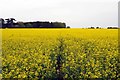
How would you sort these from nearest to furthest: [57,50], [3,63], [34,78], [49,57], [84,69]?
[34,78] → [84,69] → [3,63] → [49,57] → [57,50]

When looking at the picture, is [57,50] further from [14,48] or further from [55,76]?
[55,76]

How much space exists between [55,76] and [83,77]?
0.82 metres

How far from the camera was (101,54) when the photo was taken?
33.3 feet

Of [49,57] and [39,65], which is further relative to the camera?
[49,57]

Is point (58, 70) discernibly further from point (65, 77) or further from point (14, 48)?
point (14, 48)

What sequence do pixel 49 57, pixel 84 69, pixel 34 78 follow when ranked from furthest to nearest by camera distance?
pixel 49 57 < pixel 84 69 < pixel 34 78

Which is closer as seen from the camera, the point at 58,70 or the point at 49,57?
the point at 58,70

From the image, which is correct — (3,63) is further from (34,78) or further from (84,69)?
(84,69)

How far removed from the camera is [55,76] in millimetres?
8367

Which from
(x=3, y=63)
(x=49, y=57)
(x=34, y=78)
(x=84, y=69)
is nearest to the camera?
(x=34, y=78)

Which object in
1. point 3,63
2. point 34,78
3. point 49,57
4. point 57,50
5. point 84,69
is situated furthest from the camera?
point 57,50

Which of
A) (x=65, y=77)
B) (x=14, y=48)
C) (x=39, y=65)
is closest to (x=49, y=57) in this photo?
(x=39, y=65)

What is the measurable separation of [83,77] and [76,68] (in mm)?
550

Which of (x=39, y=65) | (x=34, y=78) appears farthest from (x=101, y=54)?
(x=34, y=78)
